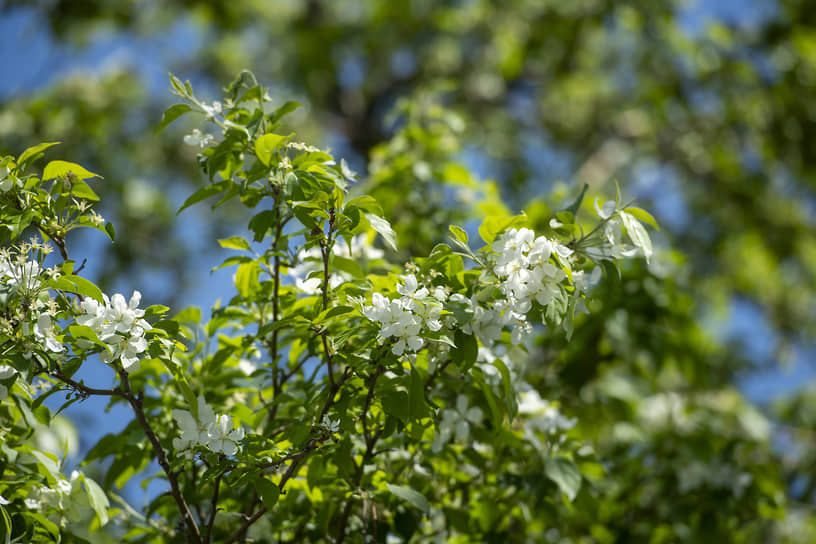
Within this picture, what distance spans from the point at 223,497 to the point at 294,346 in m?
0.34

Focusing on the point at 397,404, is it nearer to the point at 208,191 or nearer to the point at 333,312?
the point at 333,312

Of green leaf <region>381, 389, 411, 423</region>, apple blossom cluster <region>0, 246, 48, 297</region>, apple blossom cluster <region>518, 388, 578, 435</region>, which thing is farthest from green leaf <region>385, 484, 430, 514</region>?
apple blossom cluster <region>0, 246, 48, 297</region>

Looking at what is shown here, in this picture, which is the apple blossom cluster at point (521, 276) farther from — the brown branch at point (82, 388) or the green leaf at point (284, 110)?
the brown branch at point (82, 388)

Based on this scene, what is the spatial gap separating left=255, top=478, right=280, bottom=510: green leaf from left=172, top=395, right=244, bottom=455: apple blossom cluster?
0.06m

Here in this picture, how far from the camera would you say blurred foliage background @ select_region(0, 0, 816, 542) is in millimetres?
2268

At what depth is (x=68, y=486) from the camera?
4.31 ft

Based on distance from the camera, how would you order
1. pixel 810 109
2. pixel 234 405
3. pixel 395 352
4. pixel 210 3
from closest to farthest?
pixel 395 352
pixel 234 405
pixel 810 109
pixel 210 3

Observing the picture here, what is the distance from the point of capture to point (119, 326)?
3.41 ft

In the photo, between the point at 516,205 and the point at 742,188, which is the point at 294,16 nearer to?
the point at 516,205

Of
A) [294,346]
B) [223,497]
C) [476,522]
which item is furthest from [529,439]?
[223,497]

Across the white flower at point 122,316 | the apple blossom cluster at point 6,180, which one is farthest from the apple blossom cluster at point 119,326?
the apple blossom cluster at point 6,180

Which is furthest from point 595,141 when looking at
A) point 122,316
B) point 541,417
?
point 122,316

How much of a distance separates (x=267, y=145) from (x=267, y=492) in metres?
0.54

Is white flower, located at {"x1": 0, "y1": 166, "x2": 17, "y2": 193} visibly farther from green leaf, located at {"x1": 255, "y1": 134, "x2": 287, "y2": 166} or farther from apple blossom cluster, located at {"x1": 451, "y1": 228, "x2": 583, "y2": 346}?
apple blossom cluster, located at {"x1": 451, "y1": 228, "x2": 583, "y2": 346}
